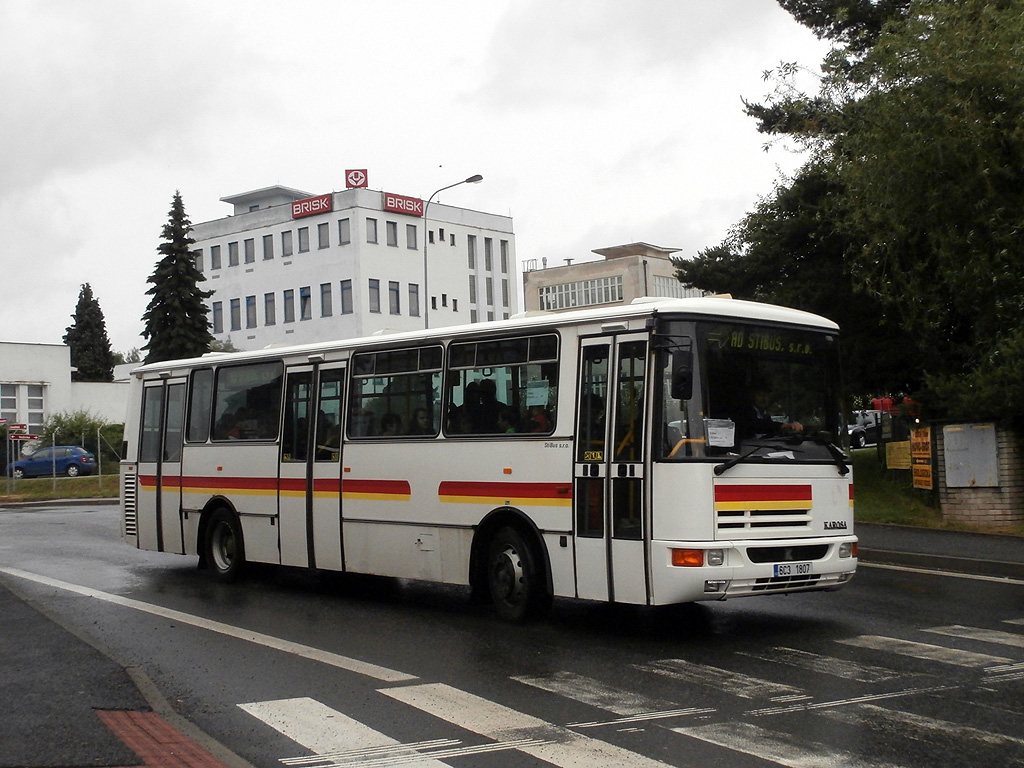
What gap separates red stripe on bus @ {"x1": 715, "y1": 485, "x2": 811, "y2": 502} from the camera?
393 inches

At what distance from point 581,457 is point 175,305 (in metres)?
54.6

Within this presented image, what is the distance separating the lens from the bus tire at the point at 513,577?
1105 centimetres

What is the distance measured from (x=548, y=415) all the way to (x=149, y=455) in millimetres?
7613

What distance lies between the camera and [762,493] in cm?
1020

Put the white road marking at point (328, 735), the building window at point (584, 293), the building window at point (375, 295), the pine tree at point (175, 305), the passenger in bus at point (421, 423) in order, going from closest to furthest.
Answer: the white road marking at point (328, 735) → the passenger in bus at point (421, 423) → the pine tree at point (175, 305) → the building window at point (375, 295) → the building window at point (584, 293)

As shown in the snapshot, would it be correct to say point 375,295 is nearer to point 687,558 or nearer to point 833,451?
point 833,451

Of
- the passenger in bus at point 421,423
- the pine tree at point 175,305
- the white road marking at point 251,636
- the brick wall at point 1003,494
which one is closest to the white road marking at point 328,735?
the white road marking at point 251,636

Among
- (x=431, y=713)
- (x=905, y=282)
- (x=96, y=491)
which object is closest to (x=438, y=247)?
(x=96, y=491)

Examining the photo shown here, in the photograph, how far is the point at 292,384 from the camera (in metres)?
14.4

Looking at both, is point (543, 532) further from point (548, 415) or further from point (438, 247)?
point (438, 247)

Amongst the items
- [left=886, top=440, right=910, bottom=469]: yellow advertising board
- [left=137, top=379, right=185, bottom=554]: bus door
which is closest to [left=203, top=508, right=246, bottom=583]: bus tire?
[left=137, top=379, right=185, bottom=554]: bus door

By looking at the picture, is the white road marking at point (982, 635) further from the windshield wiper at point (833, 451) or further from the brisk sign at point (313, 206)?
the brisk sign at point (313, 206)

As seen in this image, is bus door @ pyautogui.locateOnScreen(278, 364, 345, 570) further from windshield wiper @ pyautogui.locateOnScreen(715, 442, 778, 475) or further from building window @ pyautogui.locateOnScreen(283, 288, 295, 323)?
building window @ pyautogui.locateOnScreen(283, 288, 295, 323)

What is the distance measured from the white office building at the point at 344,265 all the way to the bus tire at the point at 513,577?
79947 mm
